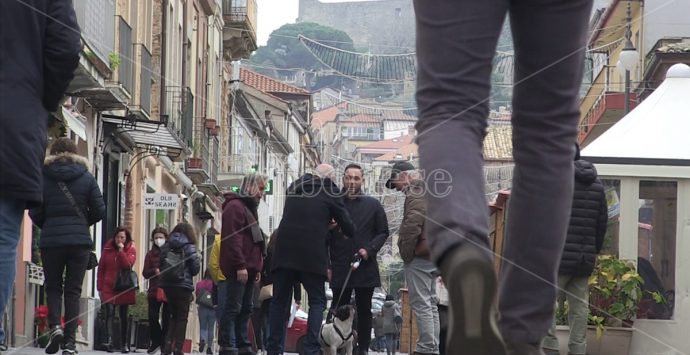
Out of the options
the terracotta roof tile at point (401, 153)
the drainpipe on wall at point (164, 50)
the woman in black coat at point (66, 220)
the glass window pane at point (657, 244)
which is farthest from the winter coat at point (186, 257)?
the terracotta roof tile at point (401, 153)

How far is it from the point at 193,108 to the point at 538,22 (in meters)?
46.8

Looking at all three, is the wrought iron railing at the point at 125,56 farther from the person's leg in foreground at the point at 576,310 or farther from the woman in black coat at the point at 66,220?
the person's leg in foreground at the point at 576,310

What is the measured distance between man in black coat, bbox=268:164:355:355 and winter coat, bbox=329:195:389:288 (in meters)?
0.49

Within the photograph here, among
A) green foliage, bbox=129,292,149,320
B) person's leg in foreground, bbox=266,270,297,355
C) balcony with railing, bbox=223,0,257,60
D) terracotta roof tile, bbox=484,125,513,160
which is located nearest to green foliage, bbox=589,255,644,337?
terracotta roof tile, bbox=484,125,513,160

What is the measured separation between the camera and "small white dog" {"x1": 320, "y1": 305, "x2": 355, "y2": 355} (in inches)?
695

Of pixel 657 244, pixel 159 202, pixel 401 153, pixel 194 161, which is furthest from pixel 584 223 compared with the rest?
pixel 401 153

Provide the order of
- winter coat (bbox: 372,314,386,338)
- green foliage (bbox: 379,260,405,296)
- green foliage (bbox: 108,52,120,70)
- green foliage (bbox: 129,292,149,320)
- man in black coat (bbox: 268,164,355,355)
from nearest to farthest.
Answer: man in black coat (bbox: 268,164,355,355), green foliage (bbox: 129,292,149,320), green foliage (bbox: 108,52,120,70), winter coat (bbox: 372,314,386,338), green foliage (bbox: 379,260,405,296)

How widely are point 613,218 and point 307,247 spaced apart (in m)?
3.46

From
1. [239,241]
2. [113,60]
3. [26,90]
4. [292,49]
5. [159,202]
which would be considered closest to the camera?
[26,90]

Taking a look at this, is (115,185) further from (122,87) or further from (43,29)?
(43,29)

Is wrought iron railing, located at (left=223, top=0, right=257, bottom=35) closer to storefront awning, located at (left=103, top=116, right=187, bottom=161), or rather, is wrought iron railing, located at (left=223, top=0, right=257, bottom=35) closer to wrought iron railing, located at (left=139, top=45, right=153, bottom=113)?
storefront awning, located at (left=103, top=116, right=187, bottom=161)

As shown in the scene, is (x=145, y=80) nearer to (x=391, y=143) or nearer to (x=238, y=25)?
(x=238, y=25)

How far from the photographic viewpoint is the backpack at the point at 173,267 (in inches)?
807

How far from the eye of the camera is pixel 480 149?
345cm
